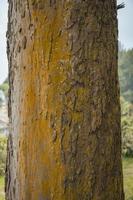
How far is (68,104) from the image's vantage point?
120 cm

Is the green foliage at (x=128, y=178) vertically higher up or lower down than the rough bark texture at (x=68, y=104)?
lower down

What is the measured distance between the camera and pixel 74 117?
1.20 metres

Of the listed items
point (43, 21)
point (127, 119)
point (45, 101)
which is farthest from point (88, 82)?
point (127, 119)

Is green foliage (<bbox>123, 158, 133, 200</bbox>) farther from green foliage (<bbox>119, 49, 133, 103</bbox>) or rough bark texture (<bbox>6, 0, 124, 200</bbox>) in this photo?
green foliage (<bbox>119, 49, 133, 103</bbox>)

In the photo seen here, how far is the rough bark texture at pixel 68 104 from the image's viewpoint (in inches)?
46.8

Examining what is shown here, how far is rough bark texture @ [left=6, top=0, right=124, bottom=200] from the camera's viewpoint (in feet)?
3.90

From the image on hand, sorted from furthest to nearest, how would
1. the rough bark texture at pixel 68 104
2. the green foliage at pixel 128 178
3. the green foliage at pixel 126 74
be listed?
the green foliage at pixel 126 74 → the green foliage at pixel 128 178 → the rough bark texture at pixel 68 104

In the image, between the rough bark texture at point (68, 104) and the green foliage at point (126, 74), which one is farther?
the green foliage at point (126, 74)

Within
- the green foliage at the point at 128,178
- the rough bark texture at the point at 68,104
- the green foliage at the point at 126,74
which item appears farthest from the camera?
the green foliage at the point at 126,74

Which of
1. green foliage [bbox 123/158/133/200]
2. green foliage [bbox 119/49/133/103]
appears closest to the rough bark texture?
green foliage [bbox 123/158/133/200]

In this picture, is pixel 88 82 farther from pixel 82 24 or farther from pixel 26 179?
pixel 26 179

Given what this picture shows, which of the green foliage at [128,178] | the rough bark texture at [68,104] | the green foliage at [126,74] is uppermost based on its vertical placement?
the green foliage at [126,74]

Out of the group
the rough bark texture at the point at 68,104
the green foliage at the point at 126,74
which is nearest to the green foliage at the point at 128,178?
the rough bark texture at the point at 68,104

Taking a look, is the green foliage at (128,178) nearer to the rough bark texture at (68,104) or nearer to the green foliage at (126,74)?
the rough bark texture at (68,104)
